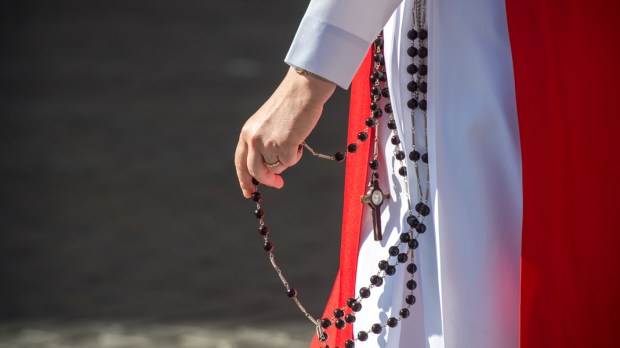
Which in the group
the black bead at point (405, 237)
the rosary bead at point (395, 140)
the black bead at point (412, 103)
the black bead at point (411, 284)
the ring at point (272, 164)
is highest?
the rosary bead at point (395, 140)

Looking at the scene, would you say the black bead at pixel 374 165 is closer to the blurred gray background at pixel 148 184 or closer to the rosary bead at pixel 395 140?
the rosary bead at pixel 395 140

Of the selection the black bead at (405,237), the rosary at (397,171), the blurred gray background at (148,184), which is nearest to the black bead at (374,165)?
the rosary at (397,171)

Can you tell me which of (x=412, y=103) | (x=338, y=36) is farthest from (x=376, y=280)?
(x=338, y=36)

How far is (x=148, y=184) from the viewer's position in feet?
15.6

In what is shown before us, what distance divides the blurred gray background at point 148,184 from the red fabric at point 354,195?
154cm

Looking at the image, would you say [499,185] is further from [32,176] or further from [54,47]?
[54,47]

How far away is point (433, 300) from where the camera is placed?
126cm

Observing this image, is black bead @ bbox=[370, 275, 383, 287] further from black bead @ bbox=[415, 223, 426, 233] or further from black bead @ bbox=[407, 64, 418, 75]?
black bead @ bbox=[407, 64, 418, 75]

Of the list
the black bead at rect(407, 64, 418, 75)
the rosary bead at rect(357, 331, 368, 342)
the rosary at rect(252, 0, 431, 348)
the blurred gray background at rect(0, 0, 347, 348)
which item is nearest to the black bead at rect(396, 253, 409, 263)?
the rosary at rect(252, 0, 431, 348)

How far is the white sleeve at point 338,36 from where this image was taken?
3.85 feet

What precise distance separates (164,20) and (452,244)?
6807 mm

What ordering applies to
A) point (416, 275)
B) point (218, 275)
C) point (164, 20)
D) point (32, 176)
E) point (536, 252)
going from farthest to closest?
point (164, 20)
point (32, 176)
point (218, 275)
point (416, 275)
point (536, 252)

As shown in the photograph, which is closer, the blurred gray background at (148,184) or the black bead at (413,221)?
the black bead at (413,221)

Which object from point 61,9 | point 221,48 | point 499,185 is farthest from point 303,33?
point 61,9
